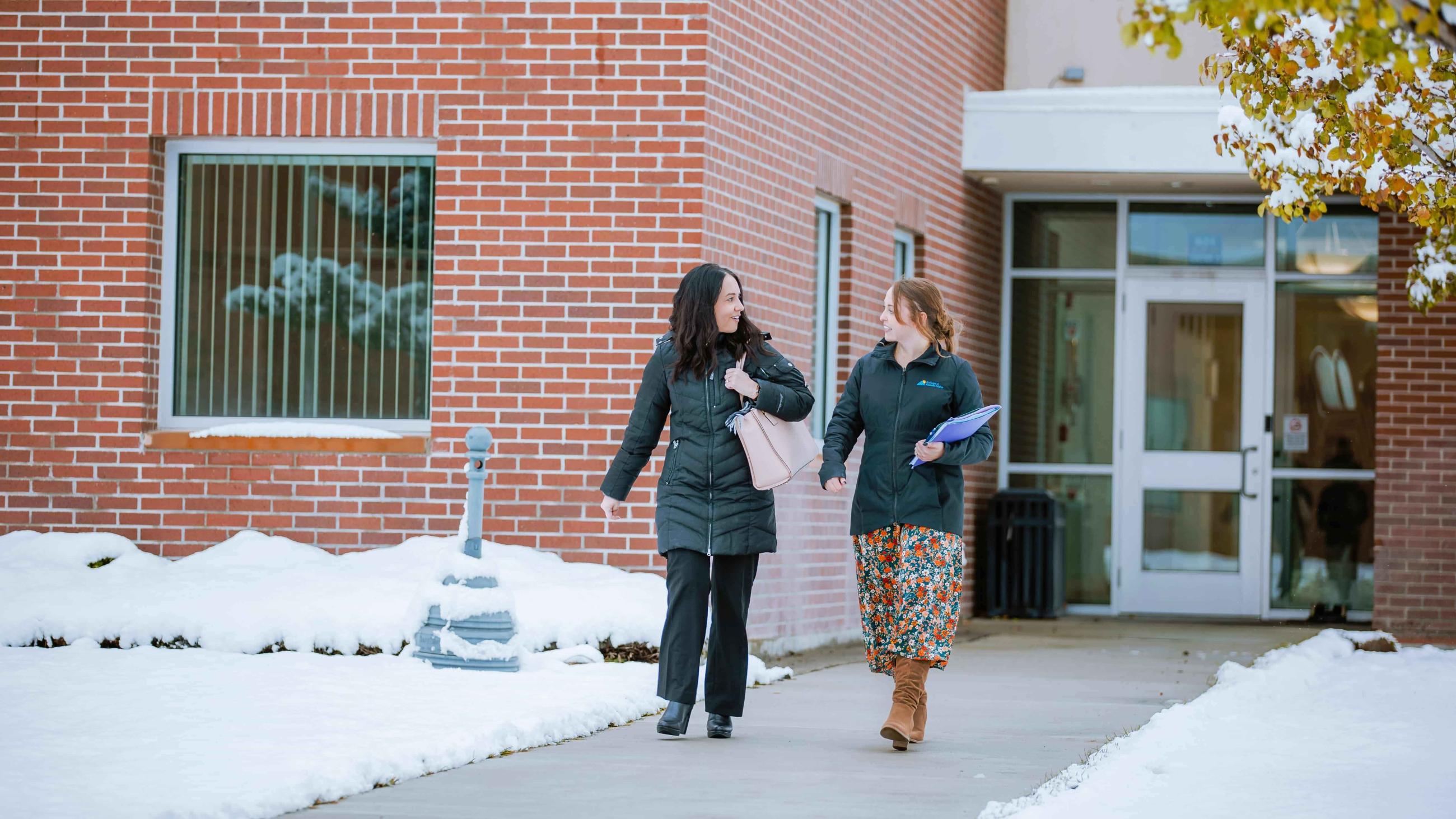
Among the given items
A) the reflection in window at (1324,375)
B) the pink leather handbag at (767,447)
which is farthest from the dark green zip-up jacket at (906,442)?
the reflection in window at (1324,375)

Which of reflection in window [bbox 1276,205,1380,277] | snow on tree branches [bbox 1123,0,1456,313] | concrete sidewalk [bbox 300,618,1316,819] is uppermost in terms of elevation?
reflection in window [bbox 1276,205,1380,277]

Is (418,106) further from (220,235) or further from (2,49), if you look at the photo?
(2,49)

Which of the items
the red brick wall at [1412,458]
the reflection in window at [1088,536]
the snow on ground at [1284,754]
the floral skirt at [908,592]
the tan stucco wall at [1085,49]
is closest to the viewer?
the snow on ground at [1284,754]

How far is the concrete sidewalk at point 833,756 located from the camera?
5613 millimetres

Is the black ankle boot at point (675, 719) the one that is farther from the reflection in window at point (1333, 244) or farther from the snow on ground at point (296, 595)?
the reflection in window at point (1333, 244)

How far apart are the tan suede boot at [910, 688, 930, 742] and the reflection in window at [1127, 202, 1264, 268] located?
897 centimetres

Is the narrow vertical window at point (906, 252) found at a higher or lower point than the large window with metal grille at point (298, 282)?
higher

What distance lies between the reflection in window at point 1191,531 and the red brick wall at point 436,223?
5540 mm

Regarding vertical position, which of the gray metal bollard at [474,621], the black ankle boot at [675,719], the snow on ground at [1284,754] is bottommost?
the snow on ground at [1284,754]

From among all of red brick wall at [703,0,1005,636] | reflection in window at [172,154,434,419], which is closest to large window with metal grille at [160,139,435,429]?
reflection in window at [172,154,434,419]

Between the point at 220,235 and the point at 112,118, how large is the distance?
843mm

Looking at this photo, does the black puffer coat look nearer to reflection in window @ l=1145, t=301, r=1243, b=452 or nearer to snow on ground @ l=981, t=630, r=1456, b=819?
snow on ground @ l=981, t=630, r=1456, b=819

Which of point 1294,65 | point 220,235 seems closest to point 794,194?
point 220,235

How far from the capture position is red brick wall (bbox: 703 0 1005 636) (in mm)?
10453
